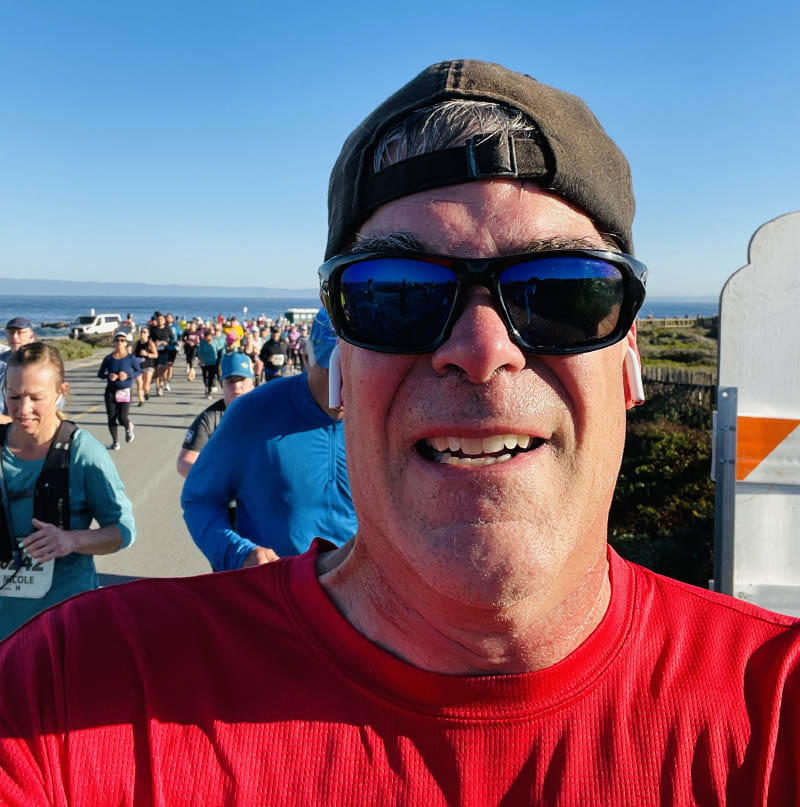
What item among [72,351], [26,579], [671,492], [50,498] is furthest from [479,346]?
[72,351]

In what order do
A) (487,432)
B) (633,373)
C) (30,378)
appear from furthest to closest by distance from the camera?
1. (30,378)
2. (633,373)
3. (487,432)

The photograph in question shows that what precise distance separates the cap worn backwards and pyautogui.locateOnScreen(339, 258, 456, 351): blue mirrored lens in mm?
121

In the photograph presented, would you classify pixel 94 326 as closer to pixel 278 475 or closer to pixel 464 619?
pixel 278 475

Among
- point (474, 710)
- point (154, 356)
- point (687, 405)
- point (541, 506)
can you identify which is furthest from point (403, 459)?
point (154, 356)

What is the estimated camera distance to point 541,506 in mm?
1113

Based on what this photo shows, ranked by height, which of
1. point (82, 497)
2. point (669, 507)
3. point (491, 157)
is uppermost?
point (491, 157)

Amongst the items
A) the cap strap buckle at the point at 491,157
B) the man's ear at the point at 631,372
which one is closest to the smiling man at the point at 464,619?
the cap strap buckle at the point at 491,157

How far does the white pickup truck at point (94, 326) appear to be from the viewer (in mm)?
45722

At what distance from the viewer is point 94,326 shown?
162 ft

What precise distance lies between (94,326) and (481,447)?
5354 cm

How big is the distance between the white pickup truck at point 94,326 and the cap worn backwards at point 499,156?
4729 centimetres

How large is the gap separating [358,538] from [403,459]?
0.29 m

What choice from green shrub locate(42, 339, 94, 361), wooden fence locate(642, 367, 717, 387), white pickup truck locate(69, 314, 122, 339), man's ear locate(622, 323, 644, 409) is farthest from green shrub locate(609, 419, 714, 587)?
white pickup truck locate(69, 314, 122, 339)

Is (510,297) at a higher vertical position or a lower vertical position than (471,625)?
higher
